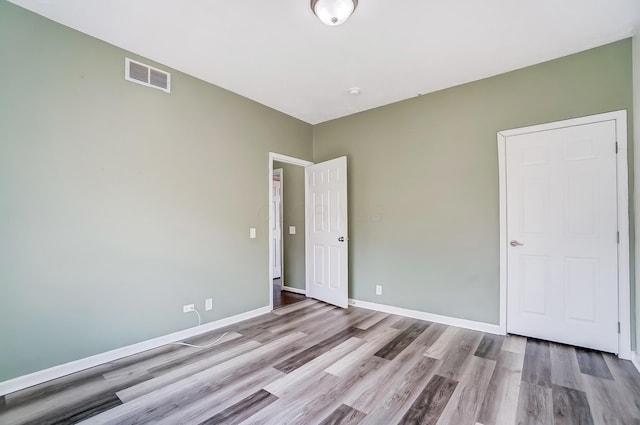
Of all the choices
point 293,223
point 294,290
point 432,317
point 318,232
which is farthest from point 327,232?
point 432,317

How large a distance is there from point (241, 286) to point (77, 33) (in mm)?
2879

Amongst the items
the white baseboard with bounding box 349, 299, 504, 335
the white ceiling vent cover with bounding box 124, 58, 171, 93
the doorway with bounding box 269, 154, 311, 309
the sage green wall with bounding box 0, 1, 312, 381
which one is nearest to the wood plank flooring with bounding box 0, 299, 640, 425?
the white baseboard with bounding box 349, 299, 504, 335

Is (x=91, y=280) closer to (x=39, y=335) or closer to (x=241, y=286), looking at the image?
(x=39, y=335)

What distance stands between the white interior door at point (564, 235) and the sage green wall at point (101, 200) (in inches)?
124

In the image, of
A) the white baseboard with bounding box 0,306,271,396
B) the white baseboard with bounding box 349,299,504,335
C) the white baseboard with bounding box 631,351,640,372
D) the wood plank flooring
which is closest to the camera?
the wood plank flooring

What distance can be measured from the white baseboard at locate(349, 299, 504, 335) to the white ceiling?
274 centimetres

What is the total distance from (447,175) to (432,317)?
1.73 meters

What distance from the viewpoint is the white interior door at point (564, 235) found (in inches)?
102

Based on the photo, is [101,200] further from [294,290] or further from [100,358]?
[294,290]

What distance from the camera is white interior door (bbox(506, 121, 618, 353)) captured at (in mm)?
2596

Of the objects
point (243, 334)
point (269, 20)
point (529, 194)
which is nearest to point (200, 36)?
point (269, 20)

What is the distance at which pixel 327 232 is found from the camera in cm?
431

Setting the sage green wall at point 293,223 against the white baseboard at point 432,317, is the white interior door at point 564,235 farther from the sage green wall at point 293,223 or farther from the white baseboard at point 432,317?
the sage green wall at point 293,223

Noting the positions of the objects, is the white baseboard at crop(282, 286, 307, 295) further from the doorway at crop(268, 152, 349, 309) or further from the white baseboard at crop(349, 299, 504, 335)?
the white baseboard at crop(349, 299, 504, 335)
